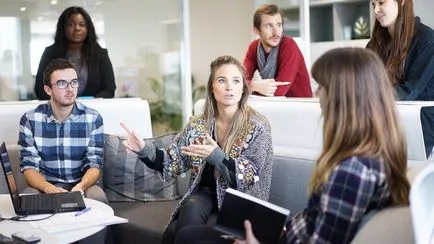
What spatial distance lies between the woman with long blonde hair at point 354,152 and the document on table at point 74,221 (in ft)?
2.95

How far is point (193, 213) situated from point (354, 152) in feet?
3.79

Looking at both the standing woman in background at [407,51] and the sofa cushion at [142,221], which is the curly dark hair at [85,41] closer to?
the sofa cushion at [142,221]

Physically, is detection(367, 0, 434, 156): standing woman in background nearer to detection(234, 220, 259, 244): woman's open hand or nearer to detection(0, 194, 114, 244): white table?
detection(234, 220, 259, 244): woman's open hand

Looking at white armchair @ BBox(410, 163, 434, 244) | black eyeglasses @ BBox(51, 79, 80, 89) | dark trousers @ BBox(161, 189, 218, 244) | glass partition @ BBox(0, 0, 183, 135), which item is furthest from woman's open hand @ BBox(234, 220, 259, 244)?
glass partition @ BBox(0, 0, 183, 135)

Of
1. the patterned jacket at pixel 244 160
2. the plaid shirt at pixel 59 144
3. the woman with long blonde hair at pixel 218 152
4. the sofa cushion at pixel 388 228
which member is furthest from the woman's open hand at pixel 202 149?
the sofa cushion at pixel 388 228

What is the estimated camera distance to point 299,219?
176cm

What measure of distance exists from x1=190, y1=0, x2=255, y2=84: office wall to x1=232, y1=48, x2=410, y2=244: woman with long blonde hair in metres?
4.75

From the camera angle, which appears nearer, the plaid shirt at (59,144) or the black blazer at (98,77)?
the plaid shirt at (59,144)

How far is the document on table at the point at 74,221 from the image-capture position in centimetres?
222

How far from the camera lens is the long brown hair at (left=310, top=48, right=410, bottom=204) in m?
1.60

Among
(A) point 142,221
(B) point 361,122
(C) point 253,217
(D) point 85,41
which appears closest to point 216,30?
(D) point 85,41

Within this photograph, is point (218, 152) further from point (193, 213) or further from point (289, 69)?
point (289, 69)

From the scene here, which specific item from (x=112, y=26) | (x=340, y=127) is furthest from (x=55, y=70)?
(x=112, y=26)

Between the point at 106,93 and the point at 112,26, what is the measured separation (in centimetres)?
137
